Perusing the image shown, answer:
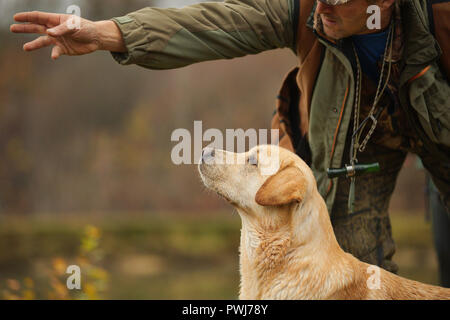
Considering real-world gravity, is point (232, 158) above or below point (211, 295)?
above

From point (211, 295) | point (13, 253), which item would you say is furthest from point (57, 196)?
point (211, 295)

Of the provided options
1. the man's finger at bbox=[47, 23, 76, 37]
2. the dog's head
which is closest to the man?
the man's finger at bbox=[47, 23, 76, 37]

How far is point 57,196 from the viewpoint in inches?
419

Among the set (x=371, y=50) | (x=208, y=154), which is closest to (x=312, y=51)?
(x=371, y=50)

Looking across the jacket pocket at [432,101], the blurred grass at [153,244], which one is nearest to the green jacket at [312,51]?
the jacket pocket at [432,101]

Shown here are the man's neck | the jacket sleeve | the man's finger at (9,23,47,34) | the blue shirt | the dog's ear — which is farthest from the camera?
the blue shirt

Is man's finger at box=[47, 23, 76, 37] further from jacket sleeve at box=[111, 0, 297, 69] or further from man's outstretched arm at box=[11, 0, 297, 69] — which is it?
jacket sleeve at box=[111, 0, 297, 69]

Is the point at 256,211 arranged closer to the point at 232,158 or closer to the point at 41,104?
the point at 232,158

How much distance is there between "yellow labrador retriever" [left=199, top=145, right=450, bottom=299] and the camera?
9.80ft

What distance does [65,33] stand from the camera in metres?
2.89

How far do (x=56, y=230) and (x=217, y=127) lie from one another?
345cm

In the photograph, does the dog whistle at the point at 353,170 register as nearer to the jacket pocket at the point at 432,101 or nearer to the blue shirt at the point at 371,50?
the jacket pocket at the point at 432,101

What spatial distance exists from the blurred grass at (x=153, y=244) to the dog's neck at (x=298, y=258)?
5.96 m

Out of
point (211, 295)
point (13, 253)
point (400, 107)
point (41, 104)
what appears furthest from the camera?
point (41, 104)
